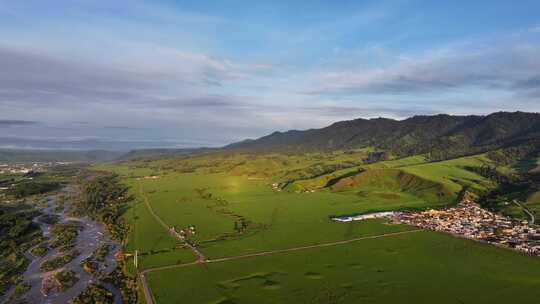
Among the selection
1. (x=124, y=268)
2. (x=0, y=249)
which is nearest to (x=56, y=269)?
(x=124, y=268)

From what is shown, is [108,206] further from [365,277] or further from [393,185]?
[393,185]

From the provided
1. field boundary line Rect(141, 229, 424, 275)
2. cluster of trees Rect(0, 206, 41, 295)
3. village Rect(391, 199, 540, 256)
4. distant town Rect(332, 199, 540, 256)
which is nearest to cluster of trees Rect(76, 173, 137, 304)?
→ field boundary line Rect(141, 229, 424, 275)

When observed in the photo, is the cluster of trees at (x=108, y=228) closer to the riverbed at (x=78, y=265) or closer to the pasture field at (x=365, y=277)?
the riverbed at (x=78, y=265)

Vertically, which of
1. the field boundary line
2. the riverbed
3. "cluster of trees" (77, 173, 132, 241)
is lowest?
the riverbed

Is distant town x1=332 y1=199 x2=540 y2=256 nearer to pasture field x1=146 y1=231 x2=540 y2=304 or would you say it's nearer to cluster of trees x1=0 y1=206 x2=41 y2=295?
pasture field x1=146 y1=231 x2=540 y2=304

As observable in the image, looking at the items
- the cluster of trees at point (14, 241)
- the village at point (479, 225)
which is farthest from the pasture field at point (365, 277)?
the cluster of trees at point (14, 241)

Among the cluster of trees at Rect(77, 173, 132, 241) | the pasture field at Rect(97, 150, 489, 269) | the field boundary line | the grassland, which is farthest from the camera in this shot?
the cluster of trees at Rect(77, 173, 132, 241)

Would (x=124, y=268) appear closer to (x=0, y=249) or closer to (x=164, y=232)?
(x=164, y=232)
